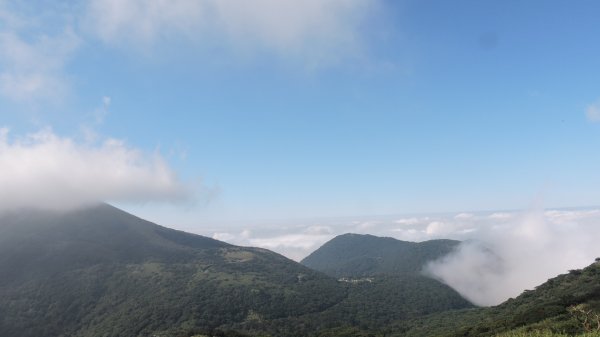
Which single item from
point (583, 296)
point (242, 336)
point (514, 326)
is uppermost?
point (583, 296)

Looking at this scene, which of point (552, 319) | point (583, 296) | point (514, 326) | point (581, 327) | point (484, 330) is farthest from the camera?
point (583, 296)

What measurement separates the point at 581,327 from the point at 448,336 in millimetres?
64182

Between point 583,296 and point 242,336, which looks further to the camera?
point 242,336

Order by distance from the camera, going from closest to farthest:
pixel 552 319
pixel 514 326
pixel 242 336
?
pixel 552 319, pixel 514 326, pixel 242 336

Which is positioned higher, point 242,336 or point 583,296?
point 583,296

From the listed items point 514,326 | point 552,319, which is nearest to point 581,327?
point 552,319

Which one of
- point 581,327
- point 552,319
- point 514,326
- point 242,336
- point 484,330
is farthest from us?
point 242,336

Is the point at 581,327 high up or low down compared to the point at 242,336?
up

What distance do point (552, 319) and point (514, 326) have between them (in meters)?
13.9

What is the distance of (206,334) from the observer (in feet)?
600

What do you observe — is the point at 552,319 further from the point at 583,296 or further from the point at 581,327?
the point at 583,296

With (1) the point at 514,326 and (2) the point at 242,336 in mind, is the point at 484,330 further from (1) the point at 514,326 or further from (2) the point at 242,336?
(2) the point at 242,336

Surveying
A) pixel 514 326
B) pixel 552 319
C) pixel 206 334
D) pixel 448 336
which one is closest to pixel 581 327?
pixel 552 319

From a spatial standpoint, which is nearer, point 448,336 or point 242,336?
point 448,336
